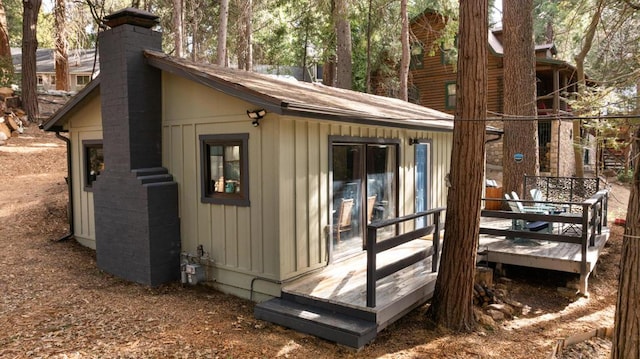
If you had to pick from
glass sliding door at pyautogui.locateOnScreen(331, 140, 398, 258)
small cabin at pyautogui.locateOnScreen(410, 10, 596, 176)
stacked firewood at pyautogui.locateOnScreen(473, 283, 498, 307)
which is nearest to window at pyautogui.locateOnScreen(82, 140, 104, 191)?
glass sliding door at pyautogui.locateOnScreen(331, 140, 398, 258)

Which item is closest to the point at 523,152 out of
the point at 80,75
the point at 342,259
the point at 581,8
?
the point at 581,8

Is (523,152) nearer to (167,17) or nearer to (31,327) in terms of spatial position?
(31,327)

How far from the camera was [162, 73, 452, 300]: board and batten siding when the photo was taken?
571 centimetres

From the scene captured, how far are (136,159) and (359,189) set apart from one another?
3338mm

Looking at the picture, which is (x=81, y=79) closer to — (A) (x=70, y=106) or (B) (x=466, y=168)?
(A) (x=70, y=106)

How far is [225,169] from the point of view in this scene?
6.30m

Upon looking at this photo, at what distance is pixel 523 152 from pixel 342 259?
266 inches

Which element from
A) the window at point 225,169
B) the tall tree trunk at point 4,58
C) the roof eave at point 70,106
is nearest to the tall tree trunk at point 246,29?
the tall tree trunk at point 4,58

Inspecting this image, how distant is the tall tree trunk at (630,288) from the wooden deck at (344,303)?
2.15 metres

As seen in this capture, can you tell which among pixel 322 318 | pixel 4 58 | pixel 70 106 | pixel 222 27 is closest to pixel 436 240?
pixel 322 318

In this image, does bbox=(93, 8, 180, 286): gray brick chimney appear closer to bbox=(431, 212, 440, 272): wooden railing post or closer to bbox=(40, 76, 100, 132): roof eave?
bbox=(40, 76, 100, 132): roof eave

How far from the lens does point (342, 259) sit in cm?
671

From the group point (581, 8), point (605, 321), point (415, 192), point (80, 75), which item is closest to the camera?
point (605, 321)

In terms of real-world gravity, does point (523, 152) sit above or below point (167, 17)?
below
